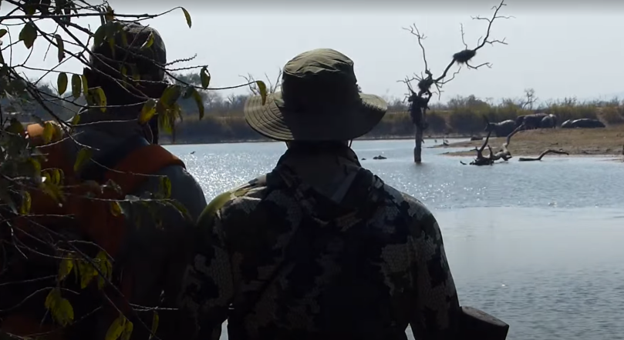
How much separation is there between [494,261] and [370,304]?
9135mm

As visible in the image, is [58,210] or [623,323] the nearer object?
[58,210]

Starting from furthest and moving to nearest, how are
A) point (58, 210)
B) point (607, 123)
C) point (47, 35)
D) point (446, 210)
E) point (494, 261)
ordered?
point (607, 123) → point (446, 210) → point (494, 261) → point (58, 210) → point (47, 35)

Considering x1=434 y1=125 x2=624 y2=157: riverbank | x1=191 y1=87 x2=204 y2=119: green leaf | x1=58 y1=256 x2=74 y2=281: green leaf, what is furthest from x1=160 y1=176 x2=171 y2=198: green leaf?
x1=434 y1=125 x2=624 y2=157: riverbank

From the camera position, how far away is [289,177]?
2.59 metres

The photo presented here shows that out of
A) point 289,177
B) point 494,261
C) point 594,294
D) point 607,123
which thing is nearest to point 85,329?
point 289,177

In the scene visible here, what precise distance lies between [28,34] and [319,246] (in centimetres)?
90

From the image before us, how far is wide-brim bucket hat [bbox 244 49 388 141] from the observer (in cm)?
263

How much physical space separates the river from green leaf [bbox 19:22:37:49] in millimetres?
3824

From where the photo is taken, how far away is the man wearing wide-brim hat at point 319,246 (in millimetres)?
2541

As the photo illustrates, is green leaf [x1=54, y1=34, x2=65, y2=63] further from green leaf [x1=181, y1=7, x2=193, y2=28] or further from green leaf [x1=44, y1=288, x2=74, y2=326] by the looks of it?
green leaf [x1=44, y1=288, x2=74, y2=326]

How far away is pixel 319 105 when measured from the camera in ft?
8.71

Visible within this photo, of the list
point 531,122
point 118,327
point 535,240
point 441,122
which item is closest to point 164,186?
point 118,327

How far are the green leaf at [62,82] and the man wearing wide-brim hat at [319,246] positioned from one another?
0.59 metres

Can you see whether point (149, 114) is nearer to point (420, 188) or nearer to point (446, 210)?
point (446, 210)
